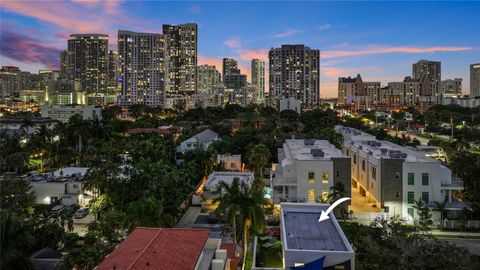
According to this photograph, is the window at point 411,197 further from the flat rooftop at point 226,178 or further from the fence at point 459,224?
the flat rooftop at point 226,178

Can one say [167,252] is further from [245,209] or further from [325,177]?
[325,177]

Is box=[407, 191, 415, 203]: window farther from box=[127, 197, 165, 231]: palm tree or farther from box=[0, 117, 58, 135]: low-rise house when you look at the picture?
box=[0, 117, 58, 135]: low-rise house

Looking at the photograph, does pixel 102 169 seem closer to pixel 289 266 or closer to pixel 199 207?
pixel 199 207

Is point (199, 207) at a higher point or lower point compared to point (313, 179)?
lower

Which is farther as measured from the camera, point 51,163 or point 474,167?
point 51,163

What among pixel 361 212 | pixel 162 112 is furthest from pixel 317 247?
pixel 162 112

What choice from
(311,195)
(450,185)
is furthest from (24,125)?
(450,185)
